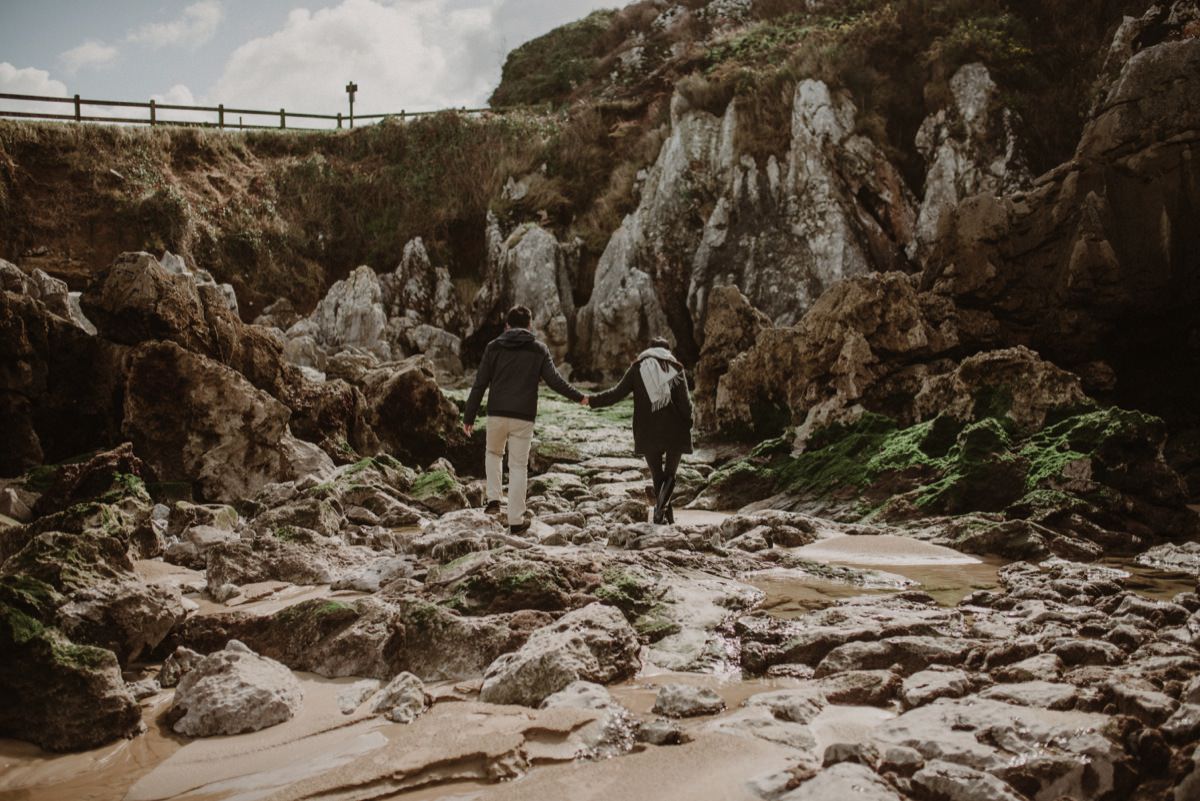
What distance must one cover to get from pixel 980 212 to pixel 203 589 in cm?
1316

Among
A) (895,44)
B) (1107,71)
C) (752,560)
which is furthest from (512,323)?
(895,44)

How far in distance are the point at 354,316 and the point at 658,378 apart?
2190 centimetres

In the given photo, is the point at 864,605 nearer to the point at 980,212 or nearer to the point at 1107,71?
the point at 980,212

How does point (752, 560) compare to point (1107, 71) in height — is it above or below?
below

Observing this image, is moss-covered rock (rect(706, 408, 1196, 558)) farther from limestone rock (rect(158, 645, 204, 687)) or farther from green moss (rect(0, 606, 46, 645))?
green moss (rect(0, 606, 46, 645))

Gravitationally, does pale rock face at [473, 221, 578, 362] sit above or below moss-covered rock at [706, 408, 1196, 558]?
above

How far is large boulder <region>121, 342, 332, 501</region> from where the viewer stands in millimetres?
9898

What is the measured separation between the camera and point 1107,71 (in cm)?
1831

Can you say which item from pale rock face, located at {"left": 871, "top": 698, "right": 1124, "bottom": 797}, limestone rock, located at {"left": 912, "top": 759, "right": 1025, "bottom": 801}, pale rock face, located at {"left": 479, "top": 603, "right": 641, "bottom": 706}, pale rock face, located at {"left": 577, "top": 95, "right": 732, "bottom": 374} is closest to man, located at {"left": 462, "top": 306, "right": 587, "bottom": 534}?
pale rock face, located at {"left": 479, "top": 603, "right": 641, "bottom": 706}

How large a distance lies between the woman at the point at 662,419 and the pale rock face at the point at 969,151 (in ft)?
49.9

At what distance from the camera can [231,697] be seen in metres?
3.54

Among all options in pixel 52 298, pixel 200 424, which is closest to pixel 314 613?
pixel 200 424

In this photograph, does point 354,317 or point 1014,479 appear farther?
point 354,317

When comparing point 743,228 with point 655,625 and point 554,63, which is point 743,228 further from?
point 554,63
